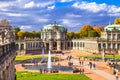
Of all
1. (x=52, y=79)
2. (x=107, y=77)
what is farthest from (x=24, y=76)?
(x=107, y=77)

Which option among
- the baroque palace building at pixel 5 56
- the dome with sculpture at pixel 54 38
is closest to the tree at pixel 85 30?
the dome with sculpture at pixel 54 38

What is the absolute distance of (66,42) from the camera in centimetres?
13688

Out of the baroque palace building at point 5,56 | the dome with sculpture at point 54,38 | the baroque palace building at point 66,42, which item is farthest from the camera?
the dome with sculpture at point 54,38

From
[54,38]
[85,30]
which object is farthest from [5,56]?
[85,30]

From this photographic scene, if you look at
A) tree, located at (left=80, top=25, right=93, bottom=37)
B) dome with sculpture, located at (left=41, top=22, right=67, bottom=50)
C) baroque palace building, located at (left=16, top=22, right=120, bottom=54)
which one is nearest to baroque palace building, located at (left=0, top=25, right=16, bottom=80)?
baroque palace building, located at (left=16, top=22, right=120, bottom=54)

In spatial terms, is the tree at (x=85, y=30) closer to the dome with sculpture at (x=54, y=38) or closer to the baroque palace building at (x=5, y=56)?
the dome with sculpture at (x=54, y=38)

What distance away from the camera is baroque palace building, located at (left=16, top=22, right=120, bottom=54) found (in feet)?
384

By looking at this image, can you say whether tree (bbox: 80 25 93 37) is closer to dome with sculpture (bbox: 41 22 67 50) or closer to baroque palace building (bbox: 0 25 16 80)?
dome with sculpture (bbox: 41 22 67 50)

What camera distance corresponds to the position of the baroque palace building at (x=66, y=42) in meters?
117

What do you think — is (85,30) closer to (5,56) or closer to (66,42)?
(66,42)

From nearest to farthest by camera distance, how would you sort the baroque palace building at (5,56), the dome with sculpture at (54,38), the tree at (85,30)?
the baroque palace building at (5,56) → the dome with sculpture at (54,38) → the tree at (85,30)

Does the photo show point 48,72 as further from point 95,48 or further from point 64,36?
point 64,36

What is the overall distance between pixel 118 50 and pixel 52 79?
69.4 metres

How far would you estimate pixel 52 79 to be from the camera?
49.2m
